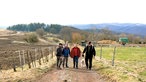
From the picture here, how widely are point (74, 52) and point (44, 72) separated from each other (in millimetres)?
3832

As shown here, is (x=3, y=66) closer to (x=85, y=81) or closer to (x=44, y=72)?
(x=44, y=72)

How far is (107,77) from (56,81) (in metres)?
3.93

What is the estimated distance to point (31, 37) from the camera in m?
144

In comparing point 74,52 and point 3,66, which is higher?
point 74,52

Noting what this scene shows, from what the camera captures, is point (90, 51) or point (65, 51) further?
point (65, 51)

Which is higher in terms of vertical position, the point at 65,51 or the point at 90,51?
the point at 90,51

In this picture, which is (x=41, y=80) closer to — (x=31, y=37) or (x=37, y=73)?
(x=37, y=73)

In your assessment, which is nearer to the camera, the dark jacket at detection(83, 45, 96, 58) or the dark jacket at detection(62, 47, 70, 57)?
the dark jacket at detection(83, 45, 96, 58)

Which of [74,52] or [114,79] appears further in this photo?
[74,52]

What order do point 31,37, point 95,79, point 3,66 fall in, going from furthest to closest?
point 31,37 < point 3,66 < point 95,79

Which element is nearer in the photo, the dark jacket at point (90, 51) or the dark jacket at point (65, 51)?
the dark jacket at point (90, 51)

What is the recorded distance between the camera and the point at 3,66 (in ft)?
118

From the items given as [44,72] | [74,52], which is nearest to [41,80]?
[44,72]

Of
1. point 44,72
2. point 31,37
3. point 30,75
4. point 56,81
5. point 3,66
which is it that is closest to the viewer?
point 56,81
